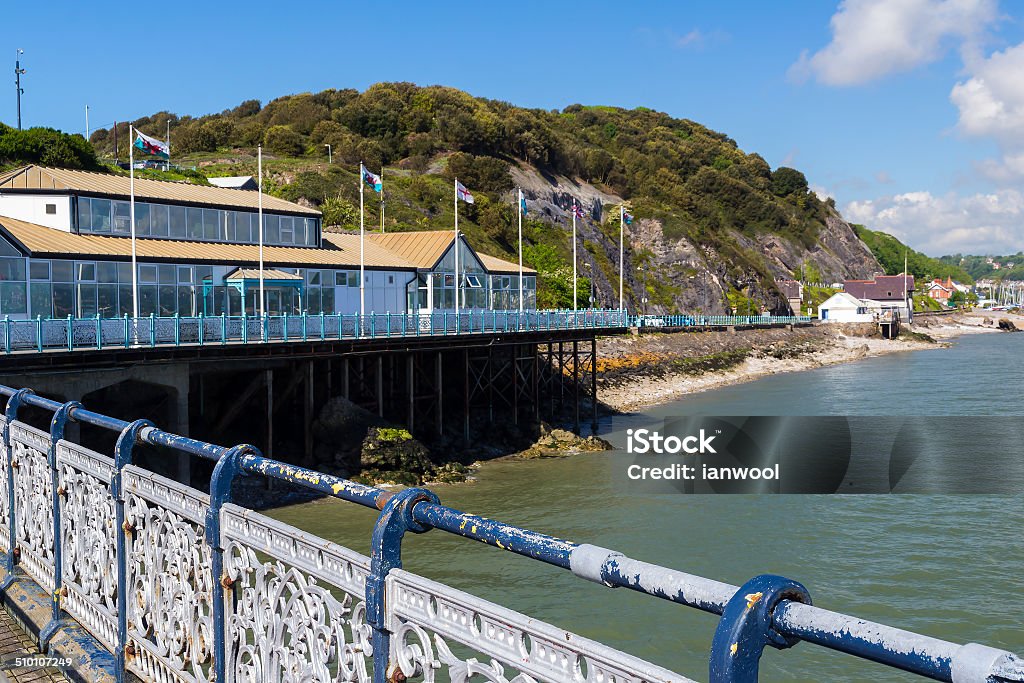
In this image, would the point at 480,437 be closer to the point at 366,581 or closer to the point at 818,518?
the point at 818,518

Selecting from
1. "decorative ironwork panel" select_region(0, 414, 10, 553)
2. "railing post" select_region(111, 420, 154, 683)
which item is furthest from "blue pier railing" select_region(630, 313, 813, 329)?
"railing post" select_region(111, 420, 154, 683)

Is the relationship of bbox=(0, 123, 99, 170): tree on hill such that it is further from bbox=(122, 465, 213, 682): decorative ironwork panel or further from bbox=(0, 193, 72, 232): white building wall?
bbox=(122, 465, 213, 682): decorative ironwork panel

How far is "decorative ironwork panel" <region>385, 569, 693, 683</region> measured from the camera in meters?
2.64

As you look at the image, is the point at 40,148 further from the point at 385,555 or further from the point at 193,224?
the point at 385,555

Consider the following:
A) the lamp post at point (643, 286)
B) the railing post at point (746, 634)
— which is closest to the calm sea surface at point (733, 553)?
the railing post at point (746, 634)

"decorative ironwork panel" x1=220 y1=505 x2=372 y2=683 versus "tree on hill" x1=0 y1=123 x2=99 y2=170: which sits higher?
"tree on hill" x1=0 y1=123 x2=99 y2=170

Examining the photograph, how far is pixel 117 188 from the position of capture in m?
31.9

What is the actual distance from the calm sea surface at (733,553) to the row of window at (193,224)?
13772 mm

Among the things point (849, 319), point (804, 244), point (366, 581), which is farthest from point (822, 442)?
point (804, 244)

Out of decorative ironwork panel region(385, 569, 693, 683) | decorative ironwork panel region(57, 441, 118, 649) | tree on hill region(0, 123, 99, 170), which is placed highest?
tree on hill region(0, 123, 99, 170)

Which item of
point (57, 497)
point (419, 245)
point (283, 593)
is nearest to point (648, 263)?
point (419, 245)

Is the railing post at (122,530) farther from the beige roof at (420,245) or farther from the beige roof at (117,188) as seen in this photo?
the beige roof at (420,245)

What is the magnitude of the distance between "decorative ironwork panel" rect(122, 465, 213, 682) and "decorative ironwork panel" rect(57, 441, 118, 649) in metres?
0.31

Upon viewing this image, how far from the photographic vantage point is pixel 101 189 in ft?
102
